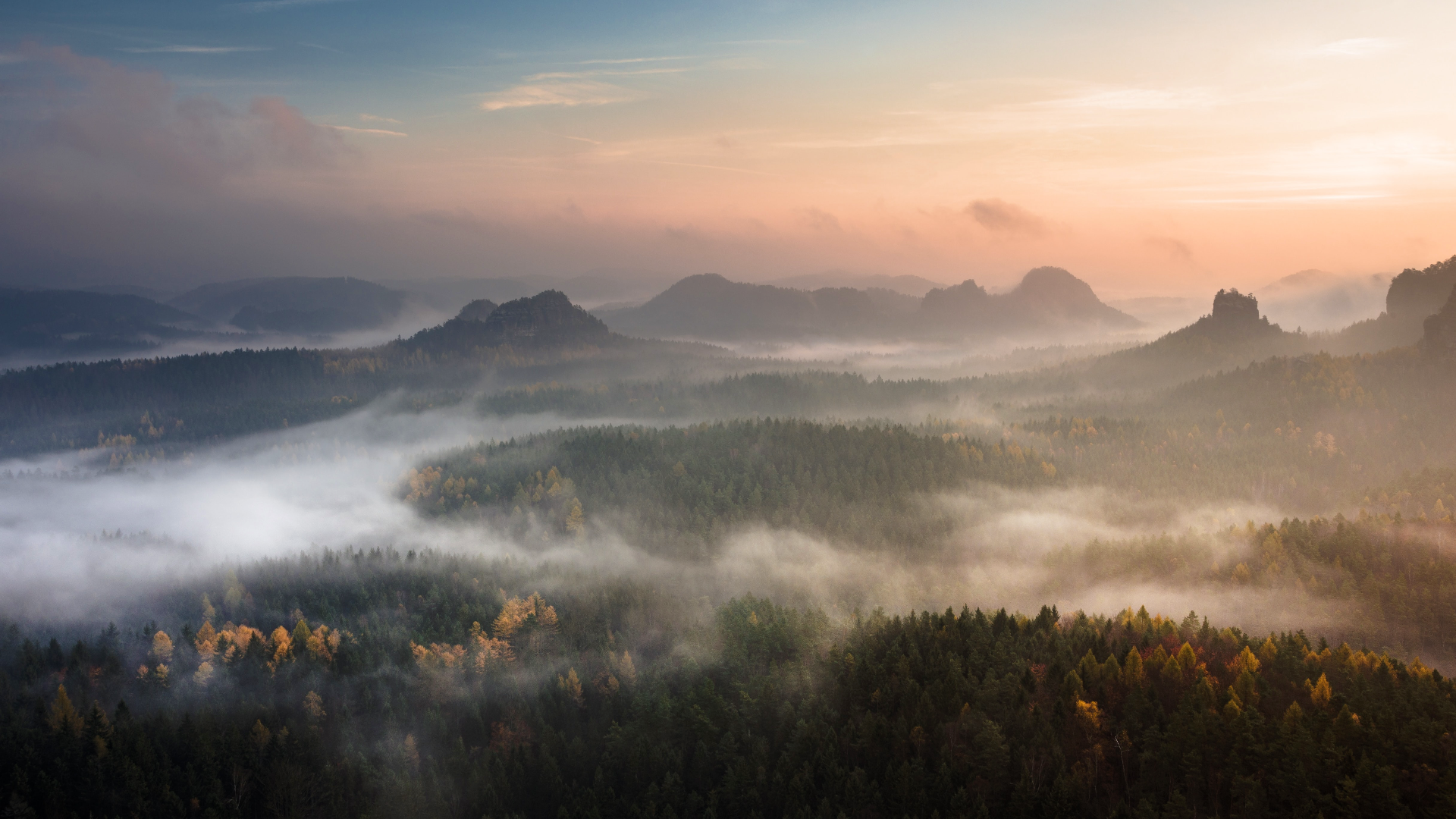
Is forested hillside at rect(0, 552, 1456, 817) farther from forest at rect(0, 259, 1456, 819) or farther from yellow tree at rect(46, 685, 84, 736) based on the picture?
yellow tree at rect(46, 685, 84, 736)

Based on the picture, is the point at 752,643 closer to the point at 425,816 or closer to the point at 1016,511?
the point at 425,816

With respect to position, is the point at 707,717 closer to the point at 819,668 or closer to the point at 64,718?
the point at 819,668

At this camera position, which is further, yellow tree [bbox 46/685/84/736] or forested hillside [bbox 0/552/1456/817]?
yellow tree [bbox 46/685/84/736]

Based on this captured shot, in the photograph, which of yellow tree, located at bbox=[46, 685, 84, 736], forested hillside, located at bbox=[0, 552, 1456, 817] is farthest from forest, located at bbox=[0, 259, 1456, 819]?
yellow tree, located at bbox=[46, 685, 84, 736]

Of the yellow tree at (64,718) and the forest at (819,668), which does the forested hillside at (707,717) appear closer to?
the forest at (819,668)

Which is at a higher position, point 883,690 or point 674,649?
point 883,690

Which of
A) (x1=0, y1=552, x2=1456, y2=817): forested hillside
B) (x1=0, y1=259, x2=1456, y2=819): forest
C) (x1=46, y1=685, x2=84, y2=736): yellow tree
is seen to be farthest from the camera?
(x1=46, y1=685, x2=84, y2=736): yellow tree

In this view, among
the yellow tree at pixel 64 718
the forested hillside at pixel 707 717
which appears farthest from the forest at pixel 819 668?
the yellow tree at pixel 64 718

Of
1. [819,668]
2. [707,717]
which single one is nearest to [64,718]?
[707,717]

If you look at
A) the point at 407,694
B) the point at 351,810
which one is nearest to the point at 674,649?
the point at 407,694

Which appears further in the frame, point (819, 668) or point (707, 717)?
point (819, 668)

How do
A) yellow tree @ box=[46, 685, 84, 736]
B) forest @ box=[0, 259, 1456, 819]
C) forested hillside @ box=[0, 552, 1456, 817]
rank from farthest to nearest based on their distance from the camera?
yellow tree @ box=[46, 685, 84, 736]
forest @ box=[0, 259, 1456, 819]
forested hillside @ box=[0, 552, 1456, 817]
